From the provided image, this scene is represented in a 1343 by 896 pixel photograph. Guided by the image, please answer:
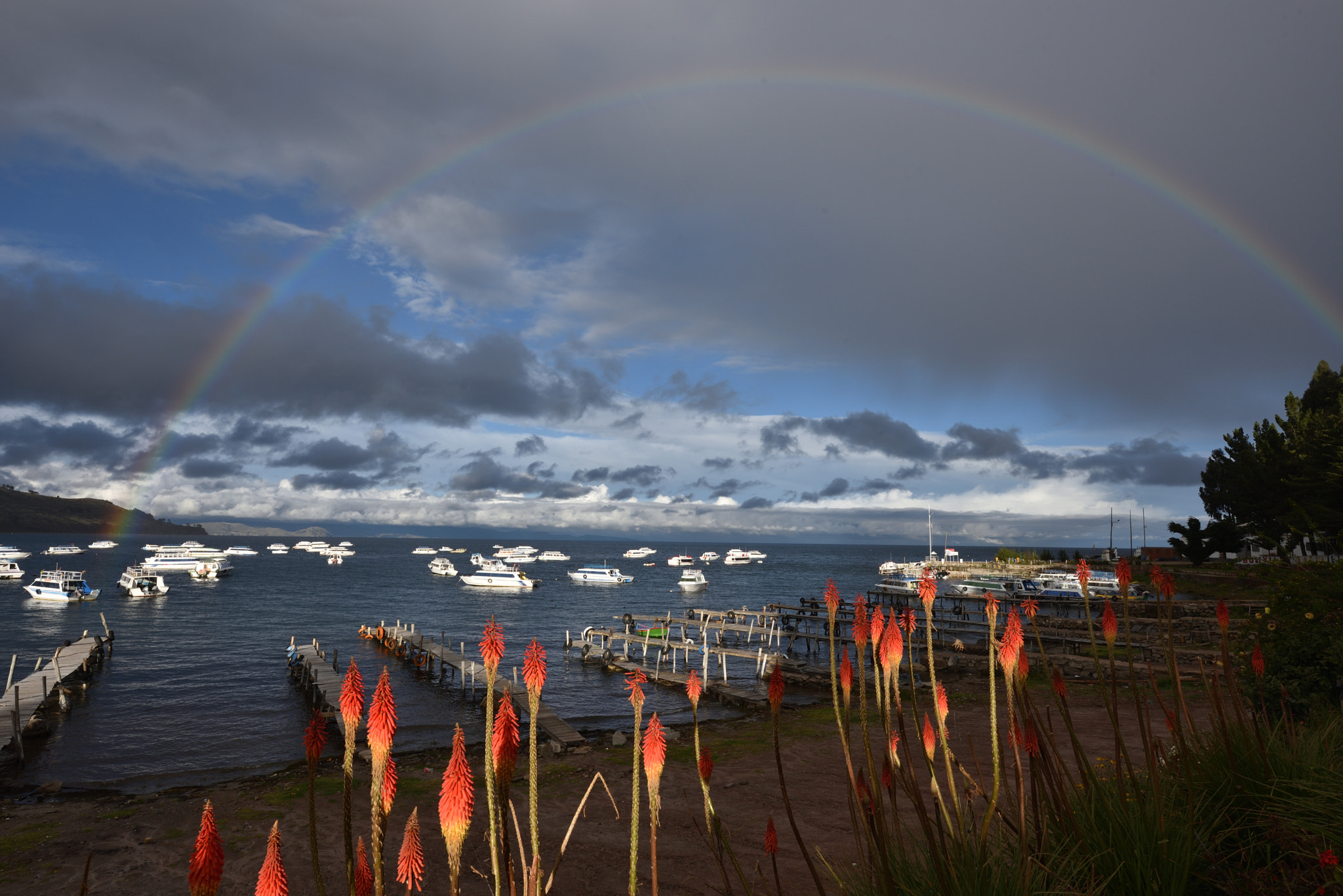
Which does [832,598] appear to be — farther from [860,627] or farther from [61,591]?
[61,591]

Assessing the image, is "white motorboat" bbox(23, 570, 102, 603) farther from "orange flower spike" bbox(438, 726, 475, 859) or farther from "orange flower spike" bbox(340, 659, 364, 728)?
"orange flower spike" bbox(438, 726, 475, 859)

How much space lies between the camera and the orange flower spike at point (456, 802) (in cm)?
196

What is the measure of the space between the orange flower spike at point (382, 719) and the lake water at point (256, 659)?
1070 inches

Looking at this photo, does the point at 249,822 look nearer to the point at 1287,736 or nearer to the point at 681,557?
the point at 1287,736

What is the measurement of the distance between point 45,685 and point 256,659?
16870 mm

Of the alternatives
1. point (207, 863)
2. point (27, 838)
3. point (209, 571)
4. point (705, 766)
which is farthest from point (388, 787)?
point (209, 571)

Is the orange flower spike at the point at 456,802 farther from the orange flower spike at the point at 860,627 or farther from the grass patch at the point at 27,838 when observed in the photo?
the grass patch at the point at 27,838

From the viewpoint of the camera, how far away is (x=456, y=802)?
1991mm

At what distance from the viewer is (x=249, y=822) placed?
667 inches

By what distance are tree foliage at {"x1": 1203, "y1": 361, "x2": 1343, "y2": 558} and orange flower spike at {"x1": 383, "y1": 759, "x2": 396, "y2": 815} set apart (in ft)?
121

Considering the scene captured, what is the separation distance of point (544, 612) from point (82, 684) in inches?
1764

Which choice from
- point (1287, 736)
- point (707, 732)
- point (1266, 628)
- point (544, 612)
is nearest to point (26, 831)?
point (707, 732)

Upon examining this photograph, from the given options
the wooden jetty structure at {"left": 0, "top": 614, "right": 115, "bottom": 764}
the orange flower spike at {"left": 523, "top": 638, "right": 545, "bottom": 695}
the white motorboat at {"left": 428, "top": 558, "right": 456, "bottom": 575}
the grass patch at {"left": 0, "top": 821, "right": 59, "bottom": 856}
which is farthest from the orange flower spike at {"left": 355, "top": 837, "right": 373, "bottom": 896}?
the white motorboat at {"left": 428, "top": 558, "right": 456, "bottom": 575}

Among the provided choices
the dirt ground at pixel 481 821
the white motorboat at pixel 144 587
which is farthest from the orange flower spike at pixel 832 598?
the white motorboat at pixel 144 587
